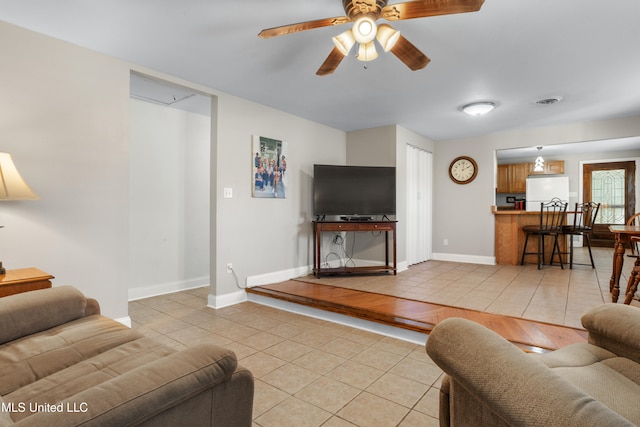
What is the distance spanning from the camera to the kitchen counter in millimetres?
5527

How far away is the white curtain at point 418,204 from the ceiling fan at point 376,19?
3.32 meters

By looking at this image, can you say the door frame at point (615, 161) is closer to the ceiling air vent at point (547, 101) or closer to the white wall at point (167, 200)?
the ceiling air vent at point (547, 101)

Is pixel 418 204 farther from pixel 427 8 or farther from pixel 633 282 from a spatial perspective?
pixel 427 8

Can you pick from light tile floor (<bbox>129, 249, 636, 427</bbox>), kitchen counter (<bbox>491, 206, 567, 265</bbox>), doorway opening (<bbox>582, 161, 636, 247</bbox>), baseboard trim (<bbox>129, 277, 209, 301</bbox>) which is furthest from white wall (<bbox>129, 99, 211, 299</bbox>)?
doorway opening (<bbox>582, 161, 636, 247</bbox>)

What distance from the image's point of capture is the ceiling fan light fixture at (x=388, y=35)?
6.70ft

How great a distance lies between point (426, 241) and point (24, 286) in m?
5.51

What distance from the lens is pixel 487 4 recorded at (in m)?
2.09

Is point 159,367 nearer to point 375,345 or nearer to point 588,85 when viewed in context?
point 375,345

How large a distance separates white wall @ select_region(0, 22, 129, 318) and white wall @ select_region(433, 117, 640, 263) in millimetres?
5165

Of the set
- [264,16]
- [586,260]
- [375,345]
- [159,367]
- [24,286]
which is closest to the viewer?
[159,367]

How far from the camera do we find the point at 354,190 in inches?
184

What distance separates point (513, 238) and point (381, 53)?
4.30 meters

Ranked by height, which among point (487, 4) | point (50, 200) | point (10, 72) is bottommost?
point (50, 200)

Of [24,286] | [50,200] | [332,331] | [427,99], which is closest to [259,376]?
[332,331]
